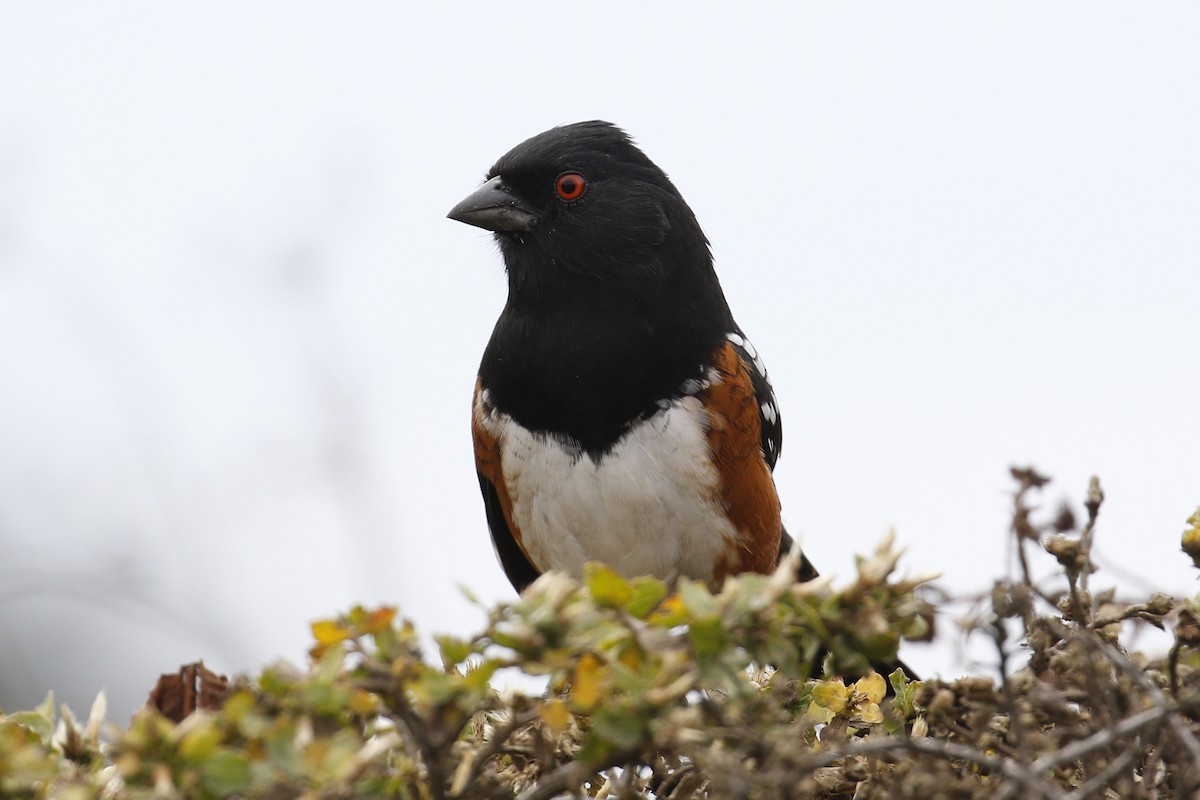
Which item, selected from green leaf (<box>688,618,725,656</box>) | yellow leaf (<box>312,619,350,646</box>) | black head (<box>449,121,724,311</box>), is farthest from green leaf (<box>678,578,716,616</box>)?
black head (<box>449,121,724,311</box>)

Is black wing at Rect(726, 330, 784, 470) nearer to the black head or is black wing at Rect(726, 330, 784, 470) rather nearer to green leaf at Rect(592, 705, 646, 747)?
the black head

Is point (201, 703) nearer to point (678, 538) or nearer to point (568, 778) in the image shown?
point (568, 778)

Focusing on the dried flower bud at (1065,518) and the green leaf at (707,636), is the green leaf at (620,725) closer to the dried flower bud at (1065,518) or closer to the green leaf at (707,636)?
the green leaf at (707,636)

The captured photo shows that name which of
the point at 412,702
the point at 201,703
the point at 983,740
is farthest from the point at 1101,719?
the point at 201,703

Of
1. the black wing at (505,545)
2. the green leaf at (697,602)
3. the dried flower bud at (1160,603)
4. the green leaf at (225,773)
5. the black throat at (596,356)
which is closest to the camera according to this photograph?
the green leaf at (225,773)

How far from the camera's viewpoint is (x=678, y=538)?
366 centimetres

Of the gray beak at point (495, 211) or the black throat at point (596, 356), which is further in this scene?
the gray beak at point (495, 211)

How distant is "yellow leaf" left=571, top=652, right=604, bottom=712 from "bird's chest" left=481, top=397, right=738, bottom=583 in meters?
2.28

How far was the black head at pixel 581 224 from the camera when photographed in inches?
147

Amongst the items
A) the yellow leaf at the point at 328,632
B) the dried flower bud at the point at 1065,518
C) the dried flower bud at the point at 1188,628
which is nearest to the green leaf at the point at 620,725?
the yellow leaf at the point at 328,632

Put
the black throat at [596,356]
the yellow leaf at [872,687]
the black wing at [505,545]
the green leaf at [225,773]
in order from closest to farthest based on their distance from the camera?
the green leaf at [225,773] < the yellow leaf at [872,687] < the black throat at [596,356] < the black wing at [505,545]

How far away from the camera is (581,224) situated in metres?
3.78

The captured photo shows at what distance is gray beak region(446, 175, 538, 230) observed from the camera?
378cm

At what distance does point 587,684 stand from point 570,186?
2.74 metres
